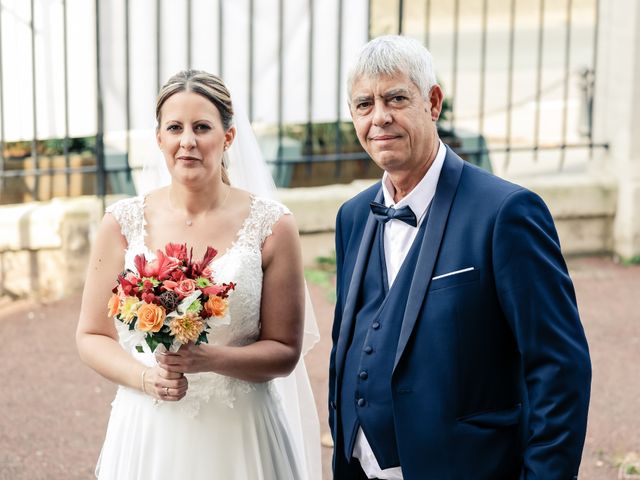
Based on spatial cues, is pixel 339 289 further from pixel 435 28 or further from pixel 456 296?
pixel 435 28

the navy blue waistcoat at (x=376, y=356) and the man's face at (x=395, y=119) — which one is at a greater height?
the man's face at (x=395, y=119)

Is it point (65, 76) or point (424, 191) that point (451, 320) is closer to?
point (424, 191)

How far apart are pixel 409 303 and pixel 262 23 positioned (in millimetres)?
5648

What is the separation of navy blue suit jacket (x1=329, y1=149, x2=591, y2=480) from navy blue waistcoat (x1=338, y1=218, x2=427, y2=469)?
1.9 inches

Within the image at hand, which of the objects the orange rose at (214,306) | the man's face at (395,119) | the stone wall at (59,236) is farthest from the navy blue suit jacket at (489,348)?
the stone wall at (59,236)

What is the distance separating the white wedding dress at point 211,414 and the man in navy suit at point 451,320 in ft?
1.94

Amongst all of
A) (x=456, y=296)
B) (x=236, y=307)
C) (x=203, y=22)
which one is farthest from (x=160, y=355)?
(x=203, y=22)

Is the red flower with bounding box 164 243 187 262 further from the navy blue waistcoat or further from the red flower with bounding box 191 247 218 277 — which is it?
the navy blue waistcoat

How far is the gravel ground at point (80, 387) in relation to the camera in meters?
5.35

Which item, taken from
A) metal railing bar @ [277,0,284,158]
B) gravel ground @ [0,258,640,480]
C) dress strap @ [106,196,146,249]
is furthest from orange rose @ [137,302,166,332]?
metal railing bar @ [277,0,284,158]

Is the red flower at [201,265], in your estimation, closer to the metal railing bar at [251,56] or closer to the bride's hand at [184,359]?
the bride's hand at [184,359]

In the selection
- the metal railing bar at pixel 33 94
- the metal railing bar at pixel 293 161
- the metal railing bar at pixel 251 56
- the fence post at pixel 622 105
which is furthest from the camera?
the fence post at pixel 622 105

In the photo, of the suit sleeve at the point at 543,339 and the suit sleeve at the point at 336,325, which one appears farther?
the suit sleeve at the point at 336,325

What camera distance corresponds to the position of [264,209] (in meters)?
3.73
